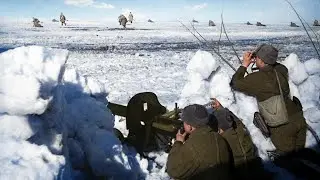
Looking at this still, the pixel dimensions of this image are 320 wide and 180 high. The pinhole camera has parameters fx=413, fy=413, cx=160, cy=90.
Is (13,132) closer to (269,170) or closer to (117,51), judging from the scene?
(269,170)

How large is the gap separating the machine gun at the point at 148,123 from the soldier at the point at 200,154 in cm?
169

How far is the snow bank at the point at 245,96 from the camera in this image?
591 centimetres

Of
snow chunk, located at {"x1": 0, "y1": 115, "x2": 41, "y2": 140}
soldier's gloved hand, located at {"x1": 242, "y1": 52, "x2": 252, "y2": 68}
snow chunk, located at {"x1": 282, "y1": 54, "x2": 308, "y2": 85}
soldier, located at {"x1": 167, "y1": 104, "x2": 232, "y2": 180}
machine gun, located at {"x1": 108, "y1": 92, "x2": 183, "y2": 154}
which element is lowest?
machine gun, located at {"x1": 108, "y1": 92, "x2": 183, "y2": 154}

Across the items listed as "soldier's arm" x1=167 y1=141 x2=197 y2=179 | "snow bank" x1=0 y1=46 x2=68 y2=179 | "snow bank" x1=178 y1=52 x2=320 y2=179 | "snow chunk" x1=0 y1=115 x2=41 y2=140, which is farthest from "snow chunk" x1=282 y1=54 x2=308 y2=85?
"snow chunk" x1=0 y1=115 x2=41 y2=140

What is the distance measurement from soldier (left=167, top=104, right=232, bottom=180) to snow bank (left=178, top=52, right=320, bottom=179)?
2323 millimetres

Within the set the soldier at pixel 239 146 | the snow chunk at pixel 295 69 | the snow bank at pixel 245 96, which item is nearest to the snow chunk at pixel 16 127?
the soldier at pixel 239 146

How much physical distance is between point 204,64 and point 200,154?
9.34ft

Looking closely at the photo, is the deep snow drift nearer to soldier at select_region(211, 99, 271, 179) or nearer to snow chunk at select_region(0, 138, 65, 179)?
snow chunk at select_region(0, 138, 65, 179)

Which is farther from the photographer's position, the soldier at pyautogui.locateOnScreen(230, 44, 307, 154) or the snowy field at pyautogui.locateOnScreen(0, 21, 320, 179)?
the soldier at pyautogui.locateOnScreen(230, 44, 307, 154)

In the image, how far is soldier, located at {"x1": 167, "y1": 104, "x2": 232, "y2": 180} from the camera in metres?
3.42

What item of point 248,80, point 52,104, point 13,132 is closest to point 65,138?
point 52,104

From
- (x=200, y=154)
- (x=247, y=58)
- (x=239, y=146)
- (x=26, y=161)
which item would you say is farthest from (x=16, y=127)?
(x=247, y=58)

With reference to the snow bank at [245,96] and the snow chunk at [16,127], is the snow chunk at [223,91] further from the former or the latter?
the snow chunk at [16,127]

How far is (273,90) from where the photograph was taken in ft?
17.1
